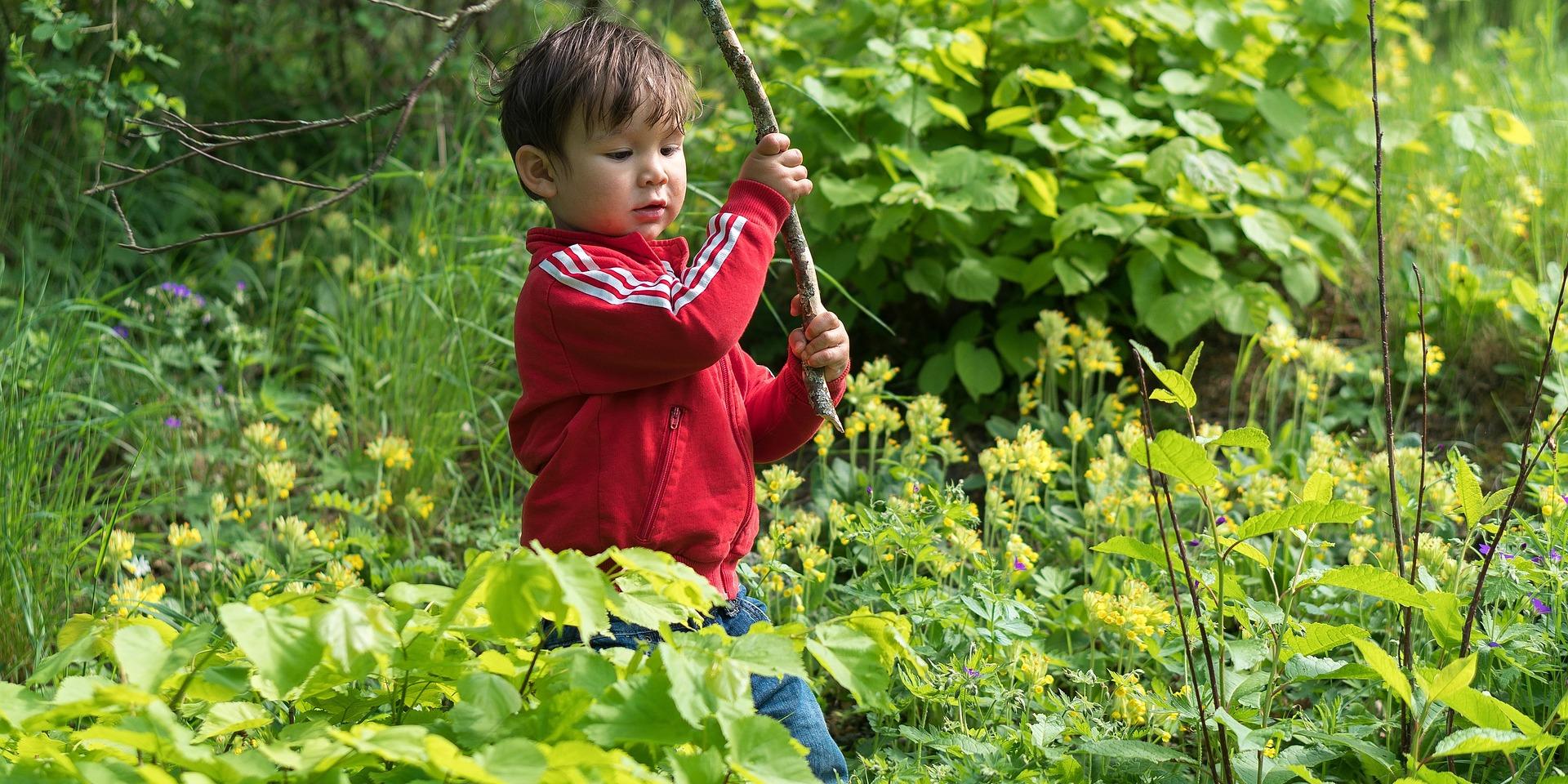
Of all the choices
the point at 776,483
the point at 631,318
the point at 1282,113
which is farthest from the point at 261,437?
the point at 1282,113

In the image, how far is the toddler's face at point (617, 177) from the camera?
1.93 meters

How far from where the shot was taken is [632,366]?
1881 mm

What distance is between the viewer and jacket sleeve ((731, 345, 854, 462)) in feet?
6.91

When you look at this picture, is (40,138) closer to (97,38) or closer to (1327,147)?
(97,38)

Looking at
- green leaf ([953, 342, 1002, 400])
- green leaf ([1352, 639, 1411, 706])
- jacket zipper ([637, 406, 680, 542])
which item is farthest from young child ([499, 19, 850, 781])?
green leaf ([953, 342, 1002, 400])

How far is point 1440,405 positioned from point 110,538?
307 cm

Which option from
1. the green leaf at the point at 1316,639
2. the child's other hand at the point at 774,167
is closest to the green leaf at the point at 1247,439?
the green leaf at the point at 1316,639

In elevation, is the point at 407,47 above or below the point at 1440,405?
above

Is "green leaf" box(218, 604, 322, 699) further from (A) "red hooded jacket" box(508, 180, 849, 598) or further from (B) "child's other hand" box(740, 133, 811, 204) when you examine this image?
(B) "child's other hand" box(740, 133, 811, 204)

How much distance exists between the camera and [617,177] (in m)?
1.94

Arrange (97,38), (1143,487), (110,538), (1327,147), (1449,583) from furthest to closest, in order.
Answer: (97,38) → (1327,147) → (1143,487) → (110,538) → (1449,583)

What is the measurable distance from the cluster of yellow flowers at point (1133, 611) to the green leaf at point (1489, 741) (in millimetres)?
511

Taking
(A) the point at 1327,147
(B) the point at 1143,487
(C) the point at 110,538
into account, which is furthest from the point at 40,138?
(A) the point at 1327,147

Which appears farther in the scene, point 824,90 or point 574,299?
point 824,90
